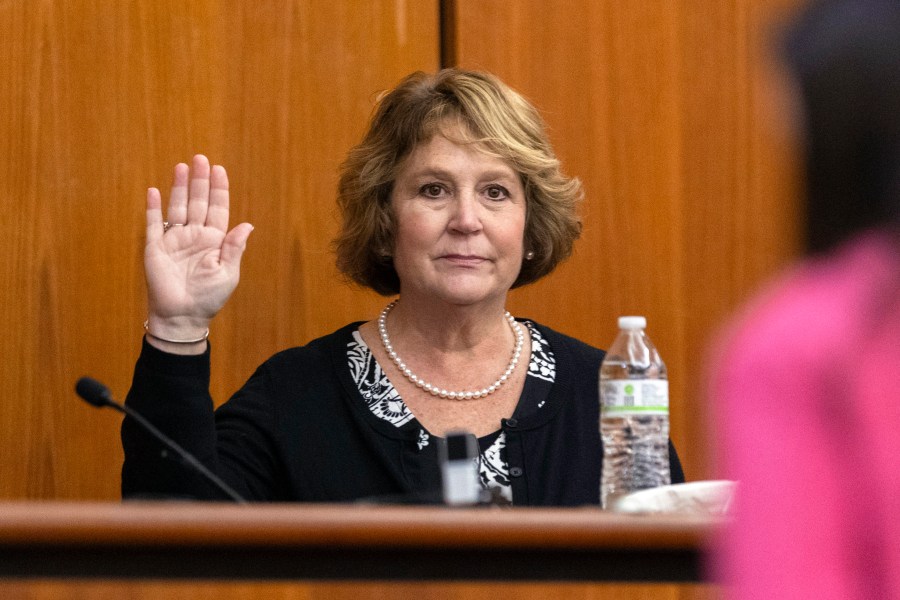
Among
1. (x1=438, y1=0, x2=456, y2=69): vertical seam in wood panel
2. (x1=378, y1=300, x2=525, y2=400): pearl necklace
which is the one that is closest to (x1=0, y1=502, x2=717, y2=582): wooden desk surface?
(x1=378, y1=300, x2=525, y2=400): pearl necklace

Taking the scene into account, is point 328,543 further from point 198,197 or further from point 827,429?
point 198,197

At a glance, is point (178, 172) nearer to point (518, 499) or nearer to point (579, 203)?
point (518, 499)

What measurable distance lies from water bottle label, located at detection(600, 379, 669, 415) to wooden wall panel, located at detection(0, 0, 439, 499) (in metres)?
1.11

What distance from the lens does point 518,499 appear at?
207 cm

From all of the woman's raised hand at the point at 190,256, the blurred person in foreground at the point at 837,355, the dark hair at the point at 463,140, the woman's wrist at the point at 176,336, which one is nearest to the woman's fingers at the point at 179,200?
the woman's raised hand at the point at 190,256

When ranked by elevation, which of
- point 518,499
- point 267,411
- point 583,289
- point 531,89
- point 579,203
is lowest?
point 518,499

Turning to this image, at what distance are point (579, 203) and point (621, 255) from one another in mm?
152

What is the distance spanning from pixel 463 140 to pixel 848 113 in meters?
1.77

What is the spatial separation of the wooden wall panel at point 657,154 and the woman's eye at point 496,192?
1.62 ft

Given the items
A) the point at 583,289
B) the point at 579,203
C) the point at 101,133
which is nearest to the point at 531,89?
the point at 579,203

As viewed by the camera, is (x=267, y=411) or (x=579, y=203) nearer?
(x=267, y=411)

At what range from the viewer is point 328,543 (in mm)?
1163

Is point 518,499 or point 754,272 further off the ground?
point 754,272

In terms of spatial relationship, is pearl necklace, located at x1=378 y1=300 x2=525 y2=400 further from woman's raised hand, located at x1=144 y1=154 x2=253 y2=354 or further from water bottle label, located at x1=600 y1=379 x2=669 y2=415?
water bottle label, located at x1=600 y1=379 x2=669 y2=415
